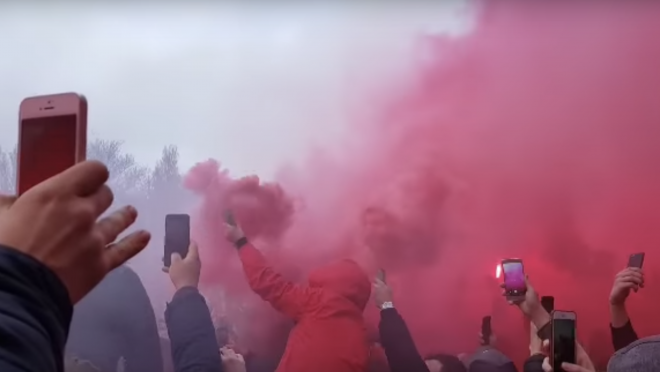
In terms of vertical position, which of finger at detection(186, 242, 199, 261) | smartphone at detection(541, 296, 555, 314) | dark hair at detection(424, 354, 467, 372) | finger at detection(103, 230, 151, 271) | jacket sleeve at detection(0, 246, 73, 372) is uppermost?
finger at detection(103, 230, 151, 271)

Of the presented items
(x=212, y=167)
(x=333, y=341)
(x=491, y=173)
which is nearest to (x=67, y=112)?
(x=212, y=167)

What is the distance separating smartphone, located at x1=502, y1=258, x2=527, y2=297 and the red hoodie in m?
0.25

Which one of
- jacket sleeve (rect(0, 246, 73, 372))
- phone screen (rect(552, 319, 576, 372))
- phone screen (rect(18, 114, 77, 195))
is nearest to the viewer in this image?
jacket sleeve (rect(0, 246, 73, 372))

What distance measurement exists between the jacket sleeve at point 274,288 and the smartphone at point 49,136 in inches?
21.9

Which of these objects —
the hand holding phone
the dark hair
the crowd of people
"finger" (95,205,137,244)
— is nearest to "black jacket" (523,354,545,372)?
the crowd of people

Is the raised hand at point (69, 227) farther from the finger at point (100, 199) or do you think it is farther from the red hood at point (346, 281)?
the red hood at point (346, 281)

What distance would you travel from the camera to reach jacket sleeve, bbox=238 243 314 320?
4.31 feet

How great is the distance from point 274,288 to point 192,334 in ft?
0.57

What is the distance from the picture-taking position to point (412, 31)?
1385mm

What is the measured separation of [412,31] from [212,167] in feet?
1.57

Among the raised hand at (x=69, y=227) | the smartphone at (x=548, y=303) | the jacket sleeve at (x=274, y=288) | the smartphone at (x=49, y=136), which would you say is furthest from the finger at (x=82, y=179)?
the smartphone at (x=548, y=303)

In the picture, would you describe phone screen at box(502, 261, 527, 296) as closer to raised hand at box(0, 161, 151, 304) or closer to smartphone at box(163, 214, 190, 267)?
smartphone at box(163, 214, 190, 267)

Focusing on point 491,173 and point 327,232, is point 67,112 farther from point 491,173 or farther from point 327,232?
point 491,173

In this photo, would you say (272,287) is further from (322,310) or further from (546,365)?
(546,365)
